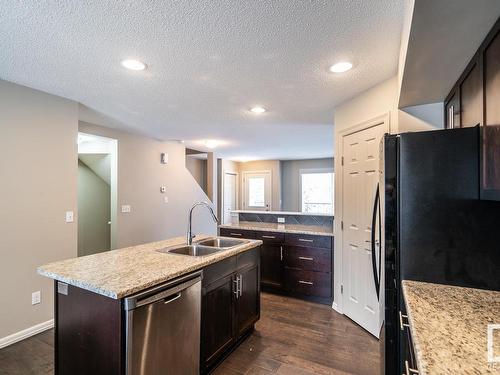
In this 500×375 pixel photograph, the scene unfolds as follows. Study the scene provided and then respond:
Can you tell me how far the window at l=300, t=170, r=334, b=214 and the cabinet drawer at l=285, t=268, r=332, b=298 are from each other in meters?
4.91

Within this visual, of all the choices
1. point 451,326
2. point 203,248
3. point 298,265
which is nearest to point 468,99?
point 451,326

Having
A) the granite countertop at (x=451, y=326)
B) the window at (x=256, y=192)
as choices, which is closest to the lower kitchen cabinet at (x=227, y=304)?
the granite countertop at (x=451, y=326)

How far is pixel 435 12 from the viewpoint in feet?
3.74

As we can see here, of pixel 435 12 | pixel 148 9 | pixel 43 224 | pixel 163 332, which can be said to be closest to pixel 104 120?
pixel 43 224

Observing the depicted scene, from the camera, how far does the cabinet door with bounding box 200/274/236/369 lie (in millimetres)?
1942

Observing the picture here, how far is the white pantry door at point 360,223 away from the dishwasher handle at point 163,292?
1738 millimetres

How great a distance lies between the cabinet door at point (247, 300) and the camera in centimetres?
239

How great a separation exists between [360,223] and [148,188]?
11.8 ft

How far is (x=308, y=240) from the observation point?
11.3 ft

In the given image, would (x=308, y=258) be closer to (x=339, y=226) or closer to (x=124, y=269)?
(x=339, y=226)

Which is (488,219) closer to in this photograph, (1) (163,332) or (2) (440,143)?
(2) (440,143)

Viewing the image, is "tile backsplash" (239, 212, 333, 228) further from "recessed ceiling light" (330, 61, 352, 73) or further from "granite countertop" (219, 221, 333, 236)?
"recessed ceiling light" (330, 61, 352, 73)

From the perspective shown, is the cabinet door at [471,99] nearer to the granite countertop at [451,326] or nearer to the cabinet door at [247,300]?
the granite countertop at [451,326]

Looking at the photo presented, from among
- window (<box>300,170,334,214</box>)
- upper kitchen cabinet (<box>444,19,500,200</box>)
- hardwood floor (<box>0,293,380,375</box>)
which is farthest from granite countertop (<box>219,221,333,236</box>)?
window (<box>300,170,334,214</box>)
